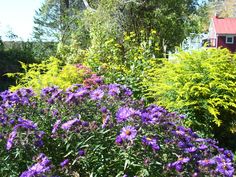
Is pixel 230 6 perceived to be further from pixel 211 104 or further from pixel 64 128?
pixel 64 128

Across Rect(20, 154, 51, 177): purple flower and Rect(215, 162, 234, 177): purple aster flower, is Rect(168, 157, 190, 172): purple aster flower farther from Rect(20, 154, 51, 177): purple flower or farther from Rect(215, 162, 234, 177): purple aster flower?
Rect(20, 154, 51, 177): purple flower

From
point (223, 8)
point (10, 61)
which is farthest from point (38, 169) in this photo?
point (223, 8)

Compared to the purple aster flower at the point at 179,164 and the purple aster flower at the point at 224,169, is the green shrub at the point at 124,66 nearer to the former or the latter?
the purple aster flower at the point at 224,169

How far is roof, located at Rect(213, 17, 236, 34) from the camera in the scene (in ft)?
94.4

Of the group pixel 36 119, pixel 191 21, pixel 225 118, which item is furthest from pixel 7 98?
pixel 191 21

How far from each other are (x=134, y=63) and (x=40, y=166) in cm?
539

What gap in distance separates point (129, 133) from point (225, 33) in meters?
27.4

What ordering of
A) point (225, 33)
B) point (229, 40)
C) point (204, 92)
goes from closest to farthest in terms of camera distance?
point (204, 92), point (225, 33), point (229, 40)

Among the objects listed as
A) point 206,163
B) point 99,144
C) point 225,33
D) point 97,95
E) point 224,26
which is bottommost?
point 225,33

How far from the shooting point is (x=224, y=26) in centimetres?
2931

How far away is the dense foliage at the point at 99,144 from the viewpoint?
9.06ft

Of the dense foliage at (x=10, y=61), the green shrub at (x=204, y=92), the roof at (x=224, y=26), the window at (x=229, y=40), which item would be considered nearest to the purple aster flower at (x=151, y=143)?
the green shrub at (x=204, y=92)

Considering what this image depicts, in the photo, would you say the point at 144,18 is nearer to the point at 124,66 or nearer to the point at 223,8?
the point at 124,66

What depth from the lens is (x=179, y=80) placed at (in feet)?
19.4
